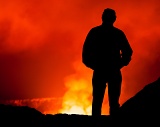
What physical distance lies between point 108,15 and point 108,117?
280 centimetres

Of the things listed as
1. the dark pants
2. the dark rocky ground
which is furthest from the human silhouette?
the dark rocky ground

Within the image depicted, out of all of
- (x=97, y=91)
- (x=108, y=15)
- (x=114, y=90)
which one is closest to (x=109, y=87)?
(x=114, y=90)

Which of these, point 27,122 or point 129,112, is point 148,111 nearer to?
point 129,112

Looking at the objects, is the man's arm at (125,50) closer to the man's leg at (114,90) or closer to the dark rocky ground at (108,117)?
the man's leg at (114,90)

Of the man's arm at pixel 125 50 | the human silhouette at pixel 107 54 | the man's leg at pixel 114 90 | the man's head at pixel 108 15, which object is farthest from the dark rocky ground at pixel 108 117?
the man's head at pixel 108 15

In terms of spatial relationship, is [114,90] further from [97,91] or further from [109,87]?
[97,91]

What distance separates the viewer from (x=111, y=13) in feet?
35.6

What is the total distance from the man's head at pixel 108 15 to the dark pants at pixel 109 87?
53.1 inches

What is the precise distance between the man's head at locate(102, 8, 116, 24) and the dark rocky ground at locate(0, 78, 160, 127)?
2.14 metres

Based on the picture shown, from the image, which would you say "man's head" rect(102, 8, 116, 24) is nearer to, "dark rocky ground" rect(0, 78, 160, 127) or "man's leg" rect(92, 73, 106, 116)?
"man's leg" rect(92, 73, 106, 116)

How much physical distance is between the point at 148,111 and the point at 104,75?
163 cm

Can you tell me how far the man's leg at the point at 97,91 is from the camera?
36.5ft

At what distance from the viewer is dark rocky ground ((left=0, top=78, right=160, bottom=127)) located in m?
10.1

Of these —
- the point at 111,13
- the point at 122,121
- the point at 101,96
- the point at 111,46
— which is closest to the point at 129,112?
the point at 122,121
